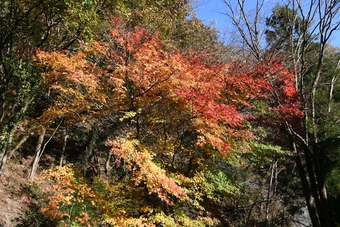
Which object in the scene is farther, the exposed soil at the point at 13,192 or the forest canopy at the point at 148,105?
the exposed soil at the point at 13,192

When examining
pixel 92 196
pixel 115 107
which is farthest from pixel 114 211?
pixel 115 107

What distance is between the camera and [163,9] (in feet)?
40.1

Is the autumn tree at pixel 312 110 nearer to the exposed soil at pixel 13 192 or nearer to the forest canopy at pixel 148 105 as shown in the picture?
the forest canopy at pixel 148 105

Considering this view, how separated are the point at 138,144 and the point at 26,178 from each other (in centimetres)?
780

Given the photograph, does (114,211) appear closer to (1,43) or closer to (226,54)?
(1,43)

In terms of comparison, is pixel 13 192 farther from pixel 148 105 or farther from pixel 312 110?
pixel 312 110

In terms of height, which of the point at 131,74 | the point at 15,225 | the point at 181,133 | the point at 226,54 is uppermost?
the point at 226,54

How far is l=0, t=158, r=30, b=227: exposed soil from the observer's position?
9735 mm

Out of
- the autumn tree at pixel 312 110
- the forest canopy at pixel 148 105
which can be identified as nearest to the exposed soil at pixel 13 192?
the forest canopy at pixel 148 105

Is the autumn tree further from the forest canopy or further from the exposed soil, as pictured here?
the exposed soil

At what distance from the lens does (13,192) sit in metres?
11.1

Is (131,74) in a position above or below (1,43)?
below

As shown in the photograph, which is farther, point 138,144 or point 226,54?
point 226,54

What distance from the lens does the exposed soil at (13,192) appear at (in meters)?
9.74
